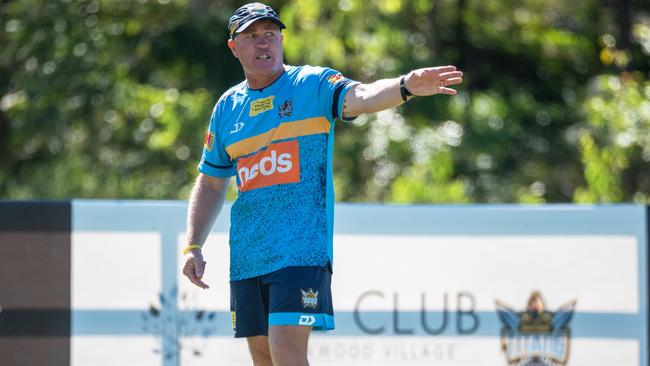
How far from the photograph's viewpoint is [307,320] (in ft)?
12.4

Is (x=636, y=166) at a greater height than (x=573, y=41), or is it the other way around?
(x=573, y=41)

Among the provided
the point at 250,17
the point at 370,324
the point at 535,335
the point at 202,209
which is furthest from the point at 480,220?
the point at 250,17

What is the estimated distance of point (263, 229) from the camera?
3924mm

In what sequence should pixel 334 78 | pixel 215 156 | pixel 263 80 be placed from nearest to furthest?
1. pixel 334 78
2. pixel 263 80
3. pixel 215 156

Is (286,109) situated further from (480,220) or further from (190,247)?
(480,220)

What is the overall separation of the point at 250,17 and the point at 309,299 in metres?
1.08

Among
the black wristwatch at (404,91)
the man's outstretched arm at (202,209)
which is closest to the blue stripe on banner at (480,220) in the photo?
the man's outstretched arm at (202,209)

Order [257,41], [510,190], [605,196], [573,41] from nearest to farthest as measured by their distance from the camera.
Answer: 1. [257,41]
2. [605,196]
3. [510,190]
4. [573,41]

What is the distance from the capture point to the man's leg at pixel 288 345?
3.73 m

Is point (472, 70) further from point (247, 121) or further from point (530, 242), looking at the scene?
point (247, 121)

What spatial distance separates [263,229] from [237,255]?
17cm

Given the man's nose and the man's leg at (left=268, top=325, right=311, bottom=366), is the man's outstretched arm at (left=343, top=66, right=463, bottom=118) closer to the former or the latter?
the man's nose

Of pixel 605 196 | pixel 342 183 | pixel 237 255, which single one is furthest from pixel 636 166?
pixel 237 255

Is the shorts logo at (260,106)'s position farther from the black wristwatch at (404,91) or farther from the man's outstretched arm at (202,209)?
the black wristwatch at (404,91)
